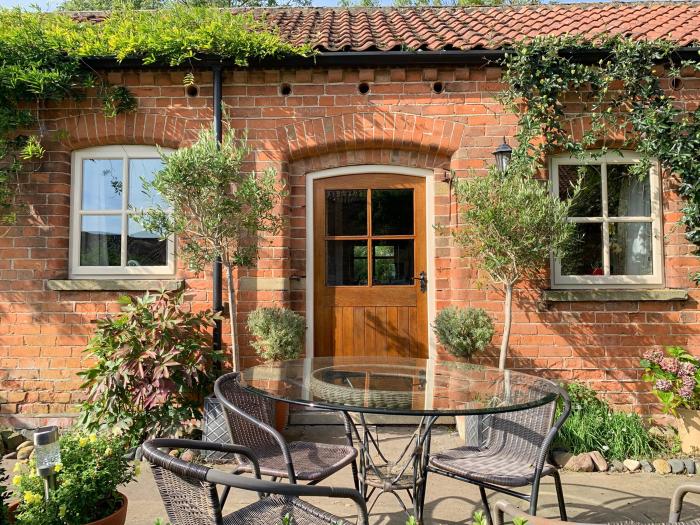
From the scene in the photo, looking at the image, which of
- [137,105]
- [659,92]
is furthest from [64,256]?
[659,92]

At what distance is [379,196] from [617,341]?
8.84 feet

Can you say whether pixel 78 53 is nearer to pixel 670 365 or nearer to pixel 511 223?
pixel 511 223

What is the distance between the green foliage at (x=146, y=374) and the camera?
12.5 ft

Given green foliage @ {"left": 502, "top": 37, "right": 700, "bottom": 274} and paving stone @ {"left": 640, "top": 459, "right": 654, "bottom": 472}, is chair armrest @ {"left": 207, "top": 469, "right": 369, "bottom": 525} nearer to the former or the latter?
paving stone @ {"left": 640, "top": 459, "right": 654, "bottom": 472}

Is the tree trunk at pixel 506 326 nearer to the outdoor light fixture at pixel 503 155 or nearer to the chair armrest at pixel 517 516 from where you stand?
the outdoor light fixture at pixel 503 155

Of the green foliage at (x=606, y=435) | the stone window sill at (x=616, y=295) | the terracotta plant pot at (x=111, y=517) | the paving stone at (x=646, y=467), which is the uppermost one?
the stone window sill at (x=616, y=295)

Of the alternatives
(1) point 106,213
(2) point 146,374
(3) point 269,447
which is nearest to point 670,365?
(3) point 269,447

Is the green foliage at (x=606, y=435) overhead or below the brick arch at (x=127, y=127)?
below

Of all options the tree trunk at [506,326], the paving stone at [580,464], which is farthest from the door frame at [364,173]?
the paving stone at [580,464]

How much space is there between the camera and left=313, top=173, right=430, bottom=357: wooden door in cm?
484

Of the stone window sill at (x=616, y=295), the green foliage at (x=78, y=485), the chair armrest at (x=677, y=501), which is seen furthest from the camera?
the stone window sill at (x=616, y=295)

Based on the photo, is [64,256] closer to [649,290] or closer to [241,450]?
[241,450]

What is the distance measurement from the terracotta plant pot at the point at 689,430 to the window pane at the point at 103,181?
5577 millimetres

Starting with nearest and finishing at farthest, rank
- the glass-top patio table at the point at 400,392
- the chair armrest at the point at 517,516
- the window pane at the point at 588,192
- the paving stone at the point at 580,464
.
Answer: the chair armrest at the point at 517,516 < the glass-top patio table at the point at 400,392 < the paving stone at the point at 580,464 < the window pane at the point at 588,192
